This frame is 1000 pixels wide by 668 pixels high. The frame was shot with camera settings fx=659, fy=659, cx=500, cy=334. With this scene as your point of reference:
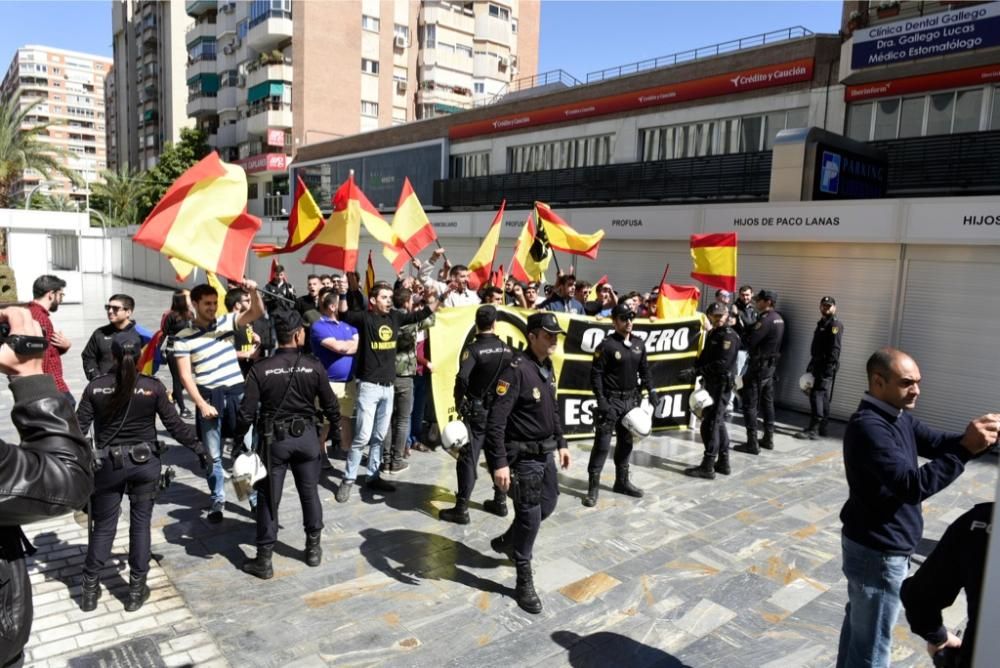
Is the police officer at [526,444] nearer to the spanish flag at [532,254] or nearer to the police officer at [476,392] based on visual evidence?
the police officer at [476,392]

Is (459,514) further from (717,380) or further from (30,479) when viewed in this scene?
(30,479)

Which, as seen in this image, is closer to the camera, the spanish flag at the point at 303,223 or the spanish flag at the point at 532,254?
the spanish flag at the point at 303,223

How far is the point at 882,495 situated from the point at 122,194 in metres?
66.0

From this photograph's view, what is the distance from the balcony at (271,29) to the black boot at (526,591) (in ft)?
164

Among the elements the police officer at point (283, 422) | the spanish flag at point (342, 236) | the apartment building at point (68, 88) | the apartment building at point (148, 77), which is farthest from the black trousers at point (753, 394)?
the apartment building at point (68, 88)

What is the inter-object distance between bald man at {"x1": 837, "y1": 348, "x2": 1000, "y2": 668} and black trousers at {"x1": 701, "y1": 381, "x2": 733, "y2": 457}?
4422 mm

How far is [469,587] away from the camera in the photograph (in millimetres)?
5031

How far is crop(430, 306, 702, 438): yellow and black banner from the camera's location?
313 inches

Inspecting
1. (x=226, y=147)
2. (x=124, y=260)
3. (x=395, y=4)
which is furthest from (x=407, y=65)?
(x=124, y=260)

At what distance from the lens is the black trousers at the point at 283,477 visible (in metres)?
4.98

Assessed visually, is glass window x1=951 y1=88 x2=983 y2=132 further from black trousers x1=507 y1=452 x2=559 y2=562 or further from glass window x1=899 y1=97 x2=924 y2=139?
A: black trousers x1=507 y1=452 x2=559 y2=562

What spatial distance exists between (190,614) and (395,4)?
5467cm

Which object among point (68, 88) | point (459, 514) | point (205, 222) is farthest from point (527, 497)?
point (68, 88)

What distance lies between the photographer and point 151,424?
15.3 feet
